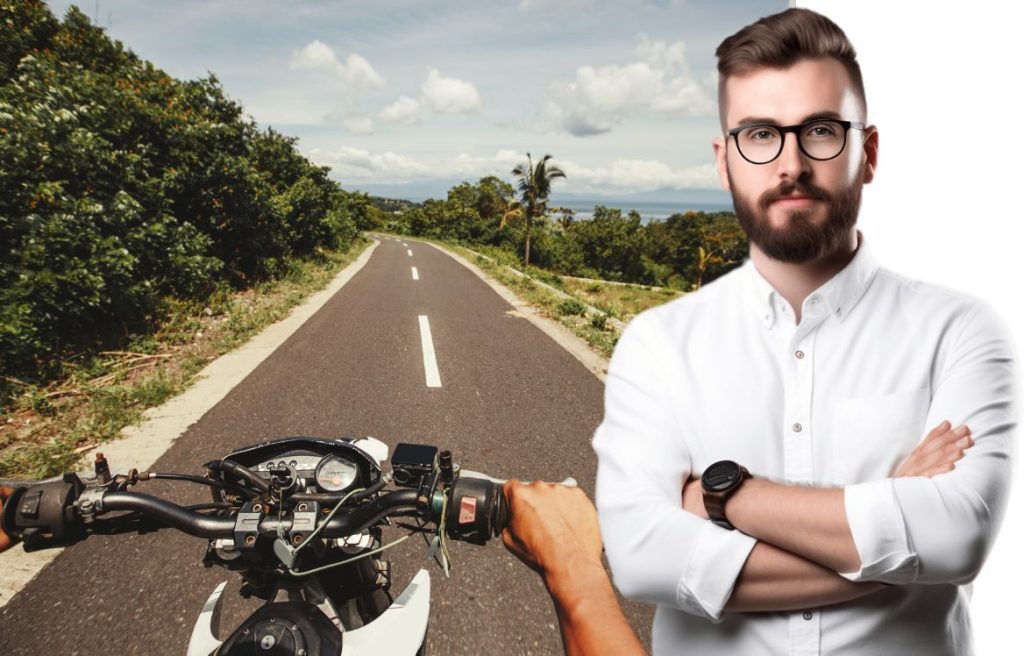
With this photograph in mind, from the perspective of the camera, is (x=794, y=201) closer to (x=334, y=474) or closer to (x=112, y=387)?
(x=334, y=474)

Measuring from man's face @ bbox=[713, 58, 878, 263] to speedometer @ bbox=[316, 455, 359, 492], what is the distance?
1299 millimetres

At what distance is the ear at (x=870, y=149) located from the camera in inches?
50.6

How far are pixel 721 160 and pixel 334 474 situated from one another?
1437 millimetres

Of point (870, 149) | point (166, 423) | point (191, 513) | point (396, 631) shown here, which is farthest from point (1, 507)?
point (166, 423)

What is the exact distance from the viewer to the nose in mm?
1216

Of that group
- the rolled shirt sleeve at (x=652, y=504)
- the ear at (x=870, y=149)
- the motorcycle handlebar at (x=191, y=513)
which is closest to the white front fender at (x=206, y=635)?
the motorcycle handlebar at (x=191, y=513)

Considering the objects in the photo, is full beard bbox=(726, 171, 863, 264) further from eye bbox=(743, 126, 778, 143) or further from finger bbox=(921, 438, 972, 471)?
finger bbox=(921, 438, 972, 471)

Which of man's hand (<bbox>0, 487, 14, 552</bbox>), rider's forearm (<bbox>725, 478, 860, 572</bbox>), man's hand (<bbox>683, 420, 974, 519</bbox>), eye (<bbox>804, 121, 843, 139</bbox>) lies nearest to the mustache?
eye (<bbox>804, 121, 843, 139</bbox>)

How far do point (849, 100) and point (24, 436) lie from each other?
20.6 feet

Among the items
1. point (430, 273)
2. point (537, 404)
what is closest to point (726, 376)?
point (537, 404)

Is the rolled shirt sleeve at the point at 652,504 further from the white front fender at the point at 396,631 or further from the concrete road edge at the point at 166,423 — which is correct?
the concrete road edge at the point at 166,423

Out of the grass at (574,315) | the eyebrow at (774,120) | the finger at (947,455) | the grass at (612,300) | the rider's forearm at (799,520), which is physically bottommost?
the grass at (612,300)

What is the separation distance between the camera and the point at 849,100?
4.14ft

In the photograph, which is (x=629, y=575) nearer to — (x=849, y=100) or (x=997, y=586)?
(x=849, y=100)
